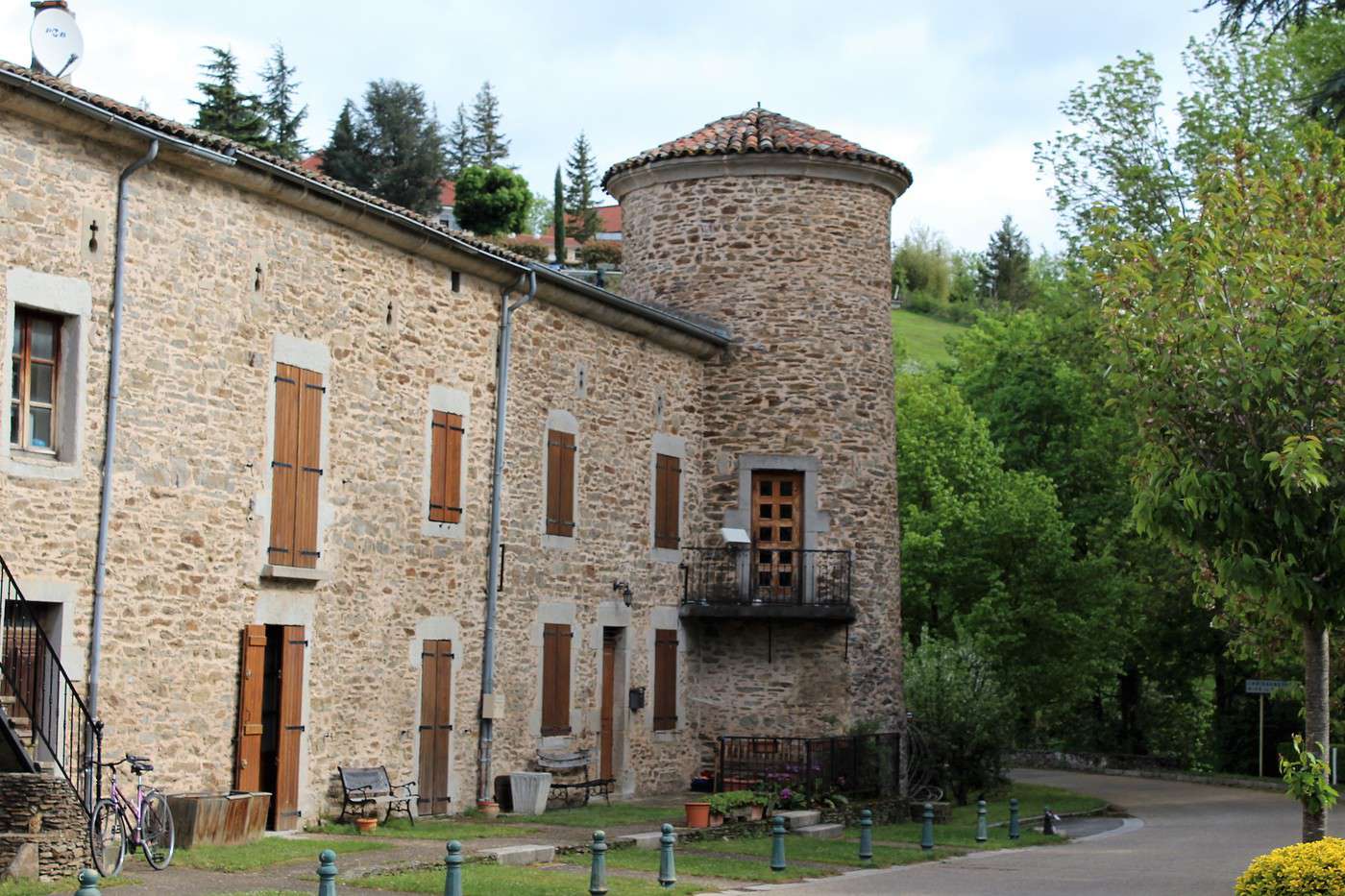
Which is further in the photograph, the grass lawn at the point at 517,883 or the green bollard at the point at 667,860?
the green bollard at the point at 667,860

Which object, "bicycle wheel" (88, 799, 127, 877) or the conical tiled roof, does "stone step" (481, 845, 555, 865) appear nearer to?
"bicycle wheel" (88, 799, 127, 877)

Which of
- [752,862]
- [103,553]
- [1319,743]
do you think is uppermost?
[103,553]

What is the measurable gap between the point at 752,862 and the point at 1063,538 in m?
17.6

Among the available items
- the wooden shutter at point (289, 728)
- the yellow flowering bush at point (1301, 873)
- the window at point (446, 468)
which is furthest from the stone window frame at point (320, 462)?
the yellow flowering bush at point (1301, 873)

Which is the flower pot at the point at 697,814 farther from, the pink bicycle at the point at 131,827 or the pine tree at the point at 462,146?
the pine tree at the point at 462,146

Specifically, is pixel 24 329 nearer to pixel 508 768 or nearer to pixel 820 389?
pixel 508 768

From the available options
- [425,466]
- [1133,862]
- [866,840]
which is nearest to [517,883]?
[866,840]

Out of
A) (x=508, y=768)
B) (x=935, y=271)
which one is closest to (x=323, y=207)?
(x=508, y=768)

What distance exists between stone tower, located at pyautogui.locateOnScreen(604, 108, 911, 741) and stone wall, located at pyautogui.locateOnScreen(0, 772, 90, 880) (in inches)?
471

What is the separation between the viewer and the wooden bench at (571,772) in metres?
20.1

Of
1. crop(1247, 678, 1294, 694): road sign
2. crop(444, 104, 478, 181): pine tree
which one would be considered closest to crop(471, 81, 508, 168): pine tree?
crop(444, 104, 478, 181): pine tree

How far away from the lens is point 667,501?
2309cm

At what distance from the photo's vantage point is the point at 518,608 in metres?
19.8

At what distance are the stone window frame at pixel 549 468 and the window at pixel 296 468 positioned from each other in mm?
4013
